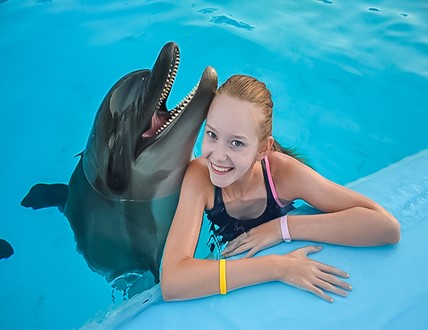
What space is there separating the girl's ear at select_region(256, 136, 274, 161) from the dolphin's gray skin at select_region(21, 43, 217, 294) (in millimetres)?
386

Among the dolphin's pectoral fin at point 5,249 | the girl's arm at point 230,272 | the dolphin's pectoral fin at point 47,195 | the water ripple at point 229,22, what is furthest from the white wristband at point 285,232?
the water ripple at point 229,22

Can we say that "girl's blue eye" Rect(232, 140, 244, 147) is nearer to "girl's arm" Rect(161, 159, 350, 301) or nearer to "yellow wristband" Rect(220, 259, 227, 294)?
"girl's arm" Rect(161, 159, 350, 301)

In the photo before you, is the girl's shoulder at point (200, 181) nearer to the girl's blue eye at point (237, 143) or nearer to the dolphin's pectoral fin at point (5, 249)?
the girl's blue eye at point (237, 143)

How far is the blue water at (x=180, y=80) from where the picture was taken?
189 inches

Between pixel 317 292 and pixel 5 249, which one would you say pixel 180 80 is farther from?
pixel 317 292

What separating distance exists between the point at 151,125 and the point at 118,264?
115 cm

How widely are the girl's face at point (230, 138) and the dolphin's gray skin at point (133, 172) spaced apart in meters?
0.21

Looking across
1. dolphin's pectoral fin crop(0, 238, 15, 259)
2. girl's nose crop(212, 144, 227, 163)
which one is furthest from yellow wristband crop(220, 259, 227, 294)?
dolphin's pectoral fin crop(0, 238, 15, 259)

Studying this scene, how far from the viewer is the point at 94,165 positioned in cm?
370

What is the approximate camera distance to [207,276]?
2943mm

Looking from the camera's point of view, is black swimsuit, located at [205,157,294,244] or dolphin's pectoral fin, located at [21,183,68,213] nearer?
black swimsuit, located at [205,157,294,244]

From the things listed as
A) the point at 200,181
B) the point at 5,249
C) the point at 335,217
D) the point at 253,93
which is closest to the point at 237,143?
the point at 253,93

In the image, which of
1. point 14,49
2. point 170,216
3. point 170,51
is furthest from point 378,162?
point 14,49

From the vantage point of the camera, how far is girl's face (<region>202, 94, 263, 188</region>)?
3031 millimetres
